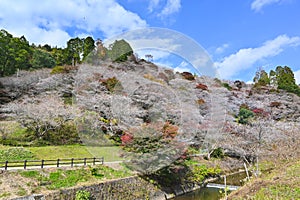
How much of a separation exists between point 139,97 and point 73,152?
538 cm

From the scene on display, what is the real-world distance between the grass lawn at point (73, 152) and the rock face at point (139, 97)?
1.78 meters

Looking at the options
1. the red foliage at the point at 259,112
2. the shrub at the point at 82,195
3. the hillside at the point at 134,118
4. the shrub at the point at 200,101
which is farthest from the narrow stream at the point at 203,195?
the red foliage at the point at 259,112

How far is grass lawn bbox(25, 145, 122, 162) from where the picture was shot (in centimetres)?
1288

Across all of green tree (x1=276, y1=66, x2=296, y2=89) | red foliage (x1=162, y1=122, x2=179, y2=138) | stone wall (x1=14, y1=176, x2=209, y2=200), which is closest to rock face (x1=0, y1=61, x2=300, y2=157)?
red foliage (x1=162, y1=122, x2=179, y2=138)

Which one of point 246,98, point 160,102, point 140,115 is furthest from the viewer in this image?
point 246,98

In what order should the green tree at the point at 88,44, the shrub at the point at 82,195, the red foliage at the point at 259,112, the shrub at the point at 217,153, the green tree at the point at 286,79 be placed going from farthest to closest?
the green tree at the point at 286,79
the red foliage at the point at 259,112
the green tree at the point at 88,44
the shrub at the point at 217,153
the shrub at the point at 82,195

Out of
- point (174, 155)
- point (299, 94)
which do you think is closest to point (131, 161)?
point (174, 155)

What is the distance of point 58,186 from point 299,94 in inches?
1370

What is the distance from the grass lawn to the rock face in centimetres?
178

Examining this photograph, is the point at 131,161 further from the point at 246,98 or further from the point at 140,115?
the point at 246,98

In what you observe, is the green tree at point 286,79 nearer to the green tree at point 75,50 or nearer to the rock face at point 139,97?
the rock face at point 139,97

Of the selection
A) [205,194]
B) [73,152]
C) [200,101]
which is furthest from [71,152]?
[200,101]

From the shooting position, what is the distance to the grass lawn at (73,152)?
12878 mm

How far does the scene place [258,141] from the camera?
1659 cm
